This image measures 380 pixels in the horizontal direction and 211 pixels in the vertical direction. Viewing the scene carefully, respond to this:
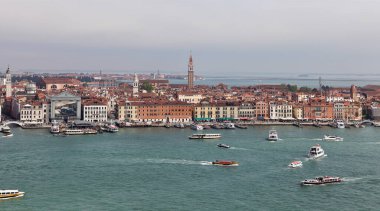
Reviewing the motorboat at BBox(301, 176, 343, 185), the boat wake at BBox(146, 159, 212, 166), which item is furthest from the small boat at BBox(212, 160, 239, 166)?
the motorboat at BBox(301, 176, 343, 185)

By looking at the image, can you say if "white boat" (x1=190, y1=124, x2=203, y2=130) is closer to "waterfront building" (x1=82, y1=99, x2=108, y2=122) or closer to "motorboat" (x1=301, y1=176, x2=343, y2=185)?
"waterfront building" (x1=82, y1=99, x2=108, y2=122)

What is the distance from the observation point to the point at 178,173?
12867 mm

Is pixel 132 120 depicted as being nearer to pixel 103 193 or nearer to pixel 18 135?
pixel 18 135

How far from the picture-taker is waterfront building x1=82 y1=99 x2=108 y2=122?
24500 mm

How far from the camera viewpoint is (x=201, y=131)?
2241 centimetres

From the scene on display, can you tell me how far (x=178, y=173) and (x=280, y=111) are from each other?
47.8ft

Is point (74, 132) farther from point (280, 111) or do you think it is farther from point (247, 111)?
point (280, 111)

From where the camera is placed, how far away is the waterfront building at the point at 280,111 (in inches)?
1050

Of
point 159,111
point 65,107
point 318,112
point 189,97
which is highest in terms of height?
point 189,97

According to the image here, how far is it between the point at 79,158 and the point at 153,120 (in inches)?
404

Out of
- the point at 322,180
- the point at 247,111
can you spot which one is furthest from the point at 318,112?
the point at 322,180

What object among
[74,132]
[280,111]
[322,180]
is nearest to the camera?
[322,180]

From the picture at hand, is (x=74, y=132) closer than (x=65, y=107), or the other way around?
(x=74, y=132)

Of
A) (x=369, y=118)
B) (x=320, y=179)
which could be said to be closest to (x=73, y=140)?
(x=320, y=179)
